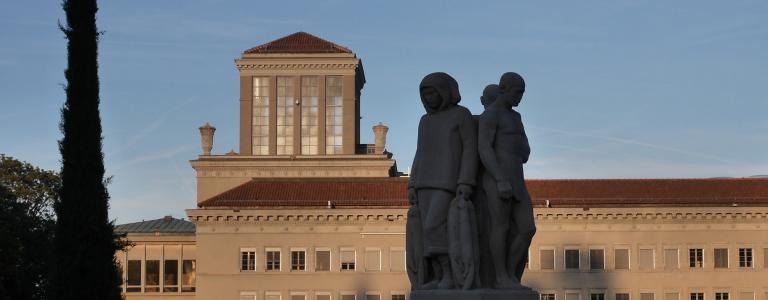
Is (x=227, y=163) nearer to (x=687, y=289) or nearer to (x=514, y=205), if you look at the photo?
(x=687, y=289)

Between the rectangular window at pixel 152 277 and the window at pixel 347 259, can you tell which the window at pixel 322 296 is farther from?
the rectangular window at pixel 152 277

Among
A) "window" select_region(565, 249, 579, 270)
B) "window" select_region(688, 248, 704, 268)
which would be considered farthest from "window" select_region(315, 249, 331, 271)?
"window" select_region(688, 248, 704, 268)

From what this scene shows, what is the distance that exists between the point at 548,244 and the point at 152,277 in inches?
1139

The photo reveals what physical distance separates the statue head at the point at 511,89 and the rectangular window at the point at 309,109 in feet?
257

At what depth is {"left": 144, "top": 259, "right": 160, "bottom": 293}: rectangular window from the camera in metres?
91.1

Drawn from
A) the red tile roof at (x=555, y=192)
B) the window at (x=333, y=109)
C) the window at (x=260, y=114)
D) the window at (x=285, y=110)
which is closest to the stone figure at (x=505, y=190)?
the red tile roof at (x=555, y=192)

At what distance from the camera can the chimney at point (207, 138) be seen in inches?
3691

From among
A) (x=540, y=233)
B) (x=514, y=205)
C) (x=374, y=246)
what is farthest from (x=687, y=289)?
(x=514, y=205)

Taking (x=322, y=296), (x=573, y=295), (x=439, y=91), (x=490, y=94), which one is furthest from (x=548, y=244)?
(x=439, y=91)

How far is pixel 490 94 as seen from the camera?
1848cm

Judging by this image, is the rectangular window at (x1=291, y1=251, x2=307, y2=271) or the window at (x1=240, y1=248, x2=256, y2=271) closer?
the window at (x1=240, y1=248, x2=256, y2=271)

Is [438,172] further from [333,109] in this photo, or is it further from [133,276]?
[333,109]

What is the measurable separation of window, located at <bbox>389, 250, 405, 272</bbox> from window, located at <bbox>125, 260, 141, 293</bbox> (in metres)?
21.8

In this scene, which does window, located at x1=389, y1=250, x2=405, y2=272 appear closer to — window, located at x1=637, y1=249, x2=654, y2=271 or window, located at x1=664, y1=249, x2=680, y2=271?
window, located at x1=637, y1=249, x2=654, y2=271
